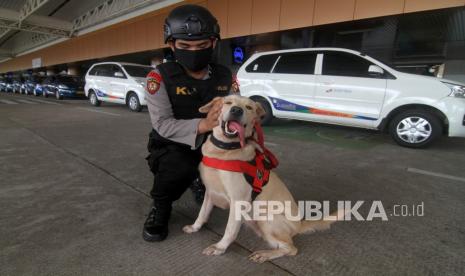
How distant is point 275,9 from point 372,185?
25.3ft

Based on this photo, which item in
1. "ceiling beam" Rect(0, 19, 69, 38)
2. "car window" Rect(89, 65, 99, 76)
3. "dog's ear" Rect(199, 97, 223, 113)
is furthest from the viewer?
"ceiling beam" Rect(0, 19, 69, 38)

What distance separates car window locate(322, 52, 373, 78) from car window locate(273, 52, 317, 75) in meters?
0.27

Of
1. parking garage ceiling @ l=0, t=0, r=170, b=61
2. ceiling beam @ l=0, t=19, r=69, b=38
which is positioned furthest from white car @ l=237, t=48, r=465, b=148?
ceiling beam @ l=0, t=19, r=69, b=38

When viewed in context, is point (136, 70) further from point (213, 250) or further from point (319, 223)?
point (319, 223)

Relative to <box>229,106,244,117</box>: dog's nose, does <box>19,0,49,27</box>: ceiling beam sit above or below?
above

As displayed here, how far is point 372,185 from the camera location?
2.96 meters

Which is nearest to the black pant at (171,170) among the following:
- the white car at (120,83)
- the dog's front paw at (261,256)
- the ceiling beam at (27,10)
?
the dog's front paw at (261,256)

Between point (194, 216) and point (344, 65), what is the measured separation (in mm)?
4388

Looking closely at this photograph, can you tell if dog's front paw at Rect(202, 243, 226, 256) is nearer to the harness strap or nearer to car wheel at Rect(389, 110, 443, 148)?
the harness strap

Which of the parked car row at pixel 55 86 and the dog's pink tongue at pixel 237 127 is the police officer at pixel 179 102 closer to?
the dog's pink tongue at pixel 237 127

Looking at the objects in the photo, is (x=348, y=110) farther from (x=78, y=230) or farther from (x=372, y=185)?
(x=78, y=230)

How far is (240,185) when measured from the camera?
156 cm

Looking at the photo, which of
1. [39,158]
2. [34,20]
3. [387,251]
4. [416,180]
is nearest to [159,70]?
[387,251]

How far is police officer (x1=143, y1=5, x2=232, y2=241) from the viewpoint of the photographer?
1735 mm
